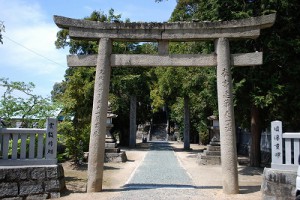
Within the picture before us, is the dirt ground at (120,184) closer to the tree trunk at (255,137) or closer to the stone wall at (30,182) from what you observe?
the stone wall at (30,182)

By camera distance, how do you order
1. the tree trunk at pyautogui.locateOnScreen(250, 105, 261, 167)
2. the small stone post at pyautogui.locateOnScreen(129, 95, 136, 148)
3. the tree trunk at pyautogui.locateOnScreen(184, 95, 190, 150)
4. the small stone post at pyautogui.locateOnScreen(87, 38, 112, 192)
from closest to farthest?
the small stone post at pyautogui.locateOnScreen(87, 38, 112, 192)
the tree trunk at pyautogui.locateOnScreen(250, 105, 261, 167)
the tree trunk at pyautogui.locateOnScreen(184, 95, 190, 150)
the small stone post at pyautogui.locateOnScreen(129, 95, 136, 148)

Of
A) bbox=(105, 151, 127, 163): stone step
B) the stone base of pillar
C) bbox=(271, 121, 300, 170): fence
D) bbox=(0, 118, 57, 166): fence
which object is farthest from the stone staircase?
bbox=(271, 121, 300, 170): fence

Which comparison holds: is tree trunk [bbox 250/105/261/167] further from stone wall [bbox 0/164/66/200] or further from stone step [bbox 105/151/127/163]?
stone wall [bbox 0/164/66/200]

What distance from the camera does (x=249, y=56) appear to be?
9.79 m

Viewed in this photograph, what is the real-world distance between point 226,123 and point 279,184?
91.1 inches

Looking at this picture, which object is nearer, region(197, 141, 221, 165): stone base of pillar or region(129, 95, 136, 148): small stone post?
region(197, 141, 221, 165): stone base of pillar

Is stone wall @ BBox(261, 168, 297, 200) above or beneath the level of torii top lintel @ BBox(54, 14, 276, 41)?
beneath

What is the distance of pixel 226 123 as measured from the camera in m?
9.39

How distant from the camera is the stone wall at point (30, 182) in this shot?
804 cm

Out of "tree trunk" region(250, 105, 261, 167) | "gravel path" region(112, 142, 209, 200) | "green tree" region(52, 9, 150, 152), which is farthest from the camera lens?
"green tree" region(52, 9, 150, 152)

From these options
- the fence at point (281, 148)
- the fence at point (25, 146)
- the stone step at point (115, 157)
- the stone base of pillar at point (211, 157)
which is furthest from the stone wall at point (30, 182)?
the stone base of pillar at point (211, 157)

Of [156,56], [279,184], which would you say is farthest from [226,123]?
[156,56]

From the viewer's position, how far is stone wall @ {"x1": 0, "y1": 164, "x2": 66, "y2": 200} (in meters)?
8.04

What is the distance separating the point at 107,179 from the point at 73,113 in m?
6.00
